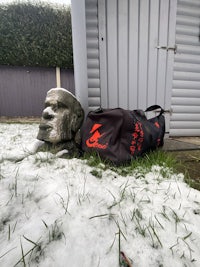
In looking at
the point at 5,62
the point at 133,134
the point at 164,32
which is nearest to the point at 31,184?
the point at 133,134

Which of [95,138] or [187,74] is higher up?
[187,74]

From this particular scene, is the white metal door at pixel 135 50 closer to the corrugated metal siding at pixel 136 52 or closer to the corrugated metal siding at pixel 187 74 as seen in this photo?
the corrugated metal siding at pixel 136 52

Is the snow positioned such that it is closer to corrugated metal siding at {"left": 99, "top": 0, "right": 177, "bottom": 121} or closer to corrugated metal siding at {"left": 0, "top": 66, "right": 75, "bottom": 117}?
corrugated metal siding at {"left": 99, "top": 0, "right": 177, "bottom": 121}

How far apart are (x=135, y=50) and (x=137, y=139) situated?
121 centimetres

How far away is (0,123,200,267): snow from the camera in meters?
0.51

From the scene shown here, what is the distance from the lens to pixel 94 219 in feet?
2.15

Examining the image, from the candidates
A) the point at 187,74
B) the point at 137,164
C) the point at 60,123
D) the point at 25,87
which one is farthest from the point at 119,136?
the point at 25,87

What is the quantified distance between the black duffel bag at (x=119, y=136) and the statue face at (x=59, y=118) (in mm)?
191

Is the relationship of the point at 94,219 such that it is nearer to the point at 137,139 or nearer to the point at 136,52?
the point at 137,139

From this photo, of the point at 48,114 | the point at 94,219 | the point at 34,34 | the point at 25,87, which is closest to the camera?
the point at 94,219

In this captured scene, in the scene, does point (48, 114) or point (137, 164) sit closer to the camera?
point (137, 164)

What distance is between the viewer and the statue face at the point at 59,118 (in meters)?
1.38

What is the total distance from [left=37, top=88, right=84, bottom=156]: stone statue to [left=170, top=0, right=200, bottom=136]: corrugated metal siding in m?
1.38

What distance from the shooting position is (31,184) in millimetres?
872
